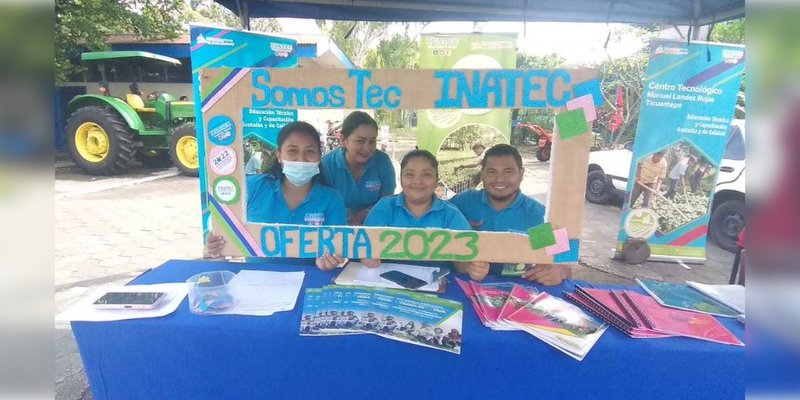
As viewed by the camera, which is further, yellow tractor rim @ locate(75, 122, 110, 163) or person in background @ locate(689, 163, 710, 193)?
yellow tractor rim @ locate(75, 122, 110, 163)

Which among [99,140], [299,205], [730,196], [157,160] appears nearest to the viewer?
[299,205]

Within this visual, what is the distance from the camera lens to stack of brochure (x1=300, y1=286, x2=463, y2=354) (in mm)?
1250

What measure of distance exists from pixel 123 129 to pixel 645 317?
330 inches

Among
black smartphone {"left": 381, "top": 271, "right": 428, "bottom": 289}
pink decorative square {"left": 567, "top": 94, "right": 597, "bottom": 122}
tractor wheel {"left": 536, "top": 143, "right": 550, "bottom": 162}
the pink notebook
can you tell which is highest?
pink decorative square {"left": 567, "top": 94, "right": 597, "bottom": 122}

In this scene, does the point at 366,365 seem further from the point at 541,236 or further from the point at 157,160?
the point at 157,160

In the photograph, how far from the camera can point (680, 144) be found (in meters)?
3.99

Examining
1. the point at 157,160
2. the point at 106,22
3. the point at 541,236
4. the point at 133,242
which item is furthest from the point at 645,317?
the point at 106,22

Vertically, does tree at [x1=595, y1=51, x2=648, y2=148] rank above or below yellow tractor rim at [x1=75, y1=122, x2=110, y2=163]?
above

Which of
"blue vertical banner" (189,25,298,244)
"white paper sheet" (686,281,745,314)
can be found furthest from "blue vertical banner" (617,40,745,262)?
"blue vertical banner" (189,25,298,244)

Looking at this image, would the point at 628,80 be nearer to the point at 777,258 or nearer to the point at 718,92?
the point at 718,92

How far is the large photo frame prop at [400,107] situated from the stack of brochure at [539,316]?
144mm

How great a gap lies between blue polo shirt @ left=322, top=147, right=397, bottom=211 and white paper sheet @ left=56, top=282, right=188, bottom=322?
1294 millimetres

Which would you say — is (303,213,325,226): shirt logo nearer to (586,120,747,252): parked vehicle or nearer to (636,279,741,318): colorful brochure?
(636,279,741,318): colorful brochure

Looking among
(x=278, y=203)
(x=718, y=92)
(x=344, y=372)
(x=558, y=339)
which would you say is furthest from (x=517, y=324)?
(x=718, y=92)
